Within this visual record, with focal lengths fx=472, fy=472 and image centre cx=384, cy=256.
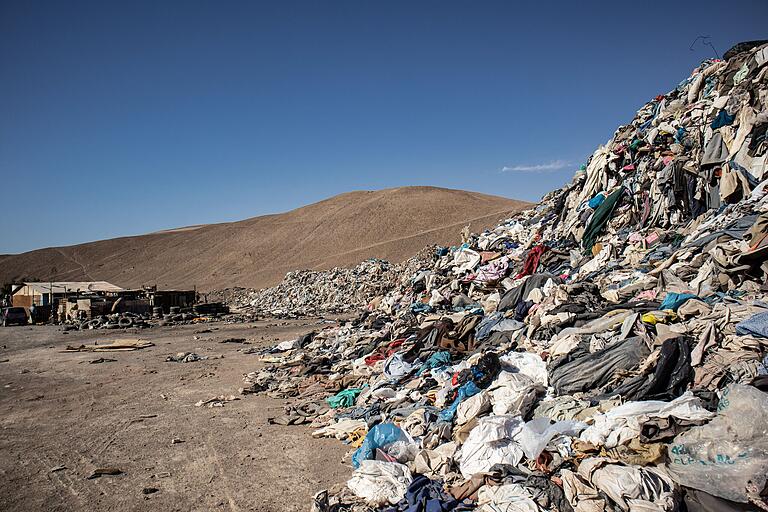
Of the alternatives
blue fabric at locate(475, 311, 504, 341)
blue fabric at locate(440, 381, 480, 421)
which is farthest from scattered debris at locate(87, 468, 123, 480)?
blue fabric at locate(475, 311, 504, 341)

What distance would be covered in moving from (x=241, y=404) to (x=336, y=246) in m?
38.8

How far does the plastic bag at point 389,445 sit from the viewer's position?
17.4 ft

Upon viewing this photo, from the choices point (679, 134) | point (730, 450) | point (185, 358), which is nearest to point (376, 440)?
point (730, 450)

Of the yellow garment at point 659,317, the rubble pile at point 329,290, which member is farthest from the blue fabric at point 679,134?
the rubble pile at point 329,290

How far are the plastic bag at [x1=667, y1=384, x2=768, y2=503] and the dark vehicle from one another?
31.6 meters

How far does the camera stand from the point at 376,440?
17.9 feet

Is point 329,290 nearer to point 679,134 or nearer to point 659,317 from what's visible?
point 679,134

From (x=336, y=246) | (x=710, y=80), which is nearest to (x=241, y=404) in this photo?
(x=710, y=80)

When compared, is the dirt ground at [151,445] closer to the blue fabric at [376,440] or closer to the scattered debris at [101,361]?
the blue fabric at [376,440]

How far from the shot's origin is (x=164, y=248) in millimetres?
64000

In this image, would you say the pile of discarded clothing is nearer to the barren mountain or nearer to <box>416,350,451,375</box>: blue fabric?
<box>416,350,451,375</box>: blue fabric

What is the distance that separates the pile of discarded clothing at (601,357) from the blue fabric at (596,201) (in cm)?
4

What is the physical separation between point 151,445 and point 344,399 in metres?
2.87

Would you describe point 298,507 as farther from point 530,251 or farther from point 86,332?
point 86,332
